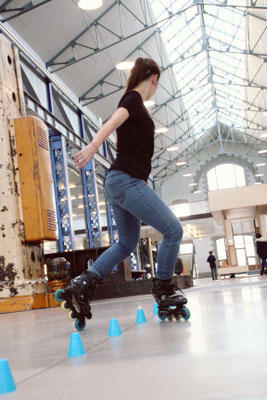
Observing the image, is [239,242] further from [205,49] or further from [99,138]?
[99,138]

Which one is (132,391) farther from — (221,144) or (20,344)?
(221,144)

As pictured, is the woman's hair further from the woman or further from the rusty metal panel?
the rusty metal panel

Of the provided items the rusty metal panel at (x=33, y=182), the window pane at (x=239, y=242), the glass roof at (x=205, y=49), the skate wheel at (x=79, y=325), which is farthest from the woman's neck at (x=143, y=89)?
the window pane at (x=239, y=242)

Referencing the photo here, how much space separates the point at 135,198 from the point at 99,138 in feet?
1.49

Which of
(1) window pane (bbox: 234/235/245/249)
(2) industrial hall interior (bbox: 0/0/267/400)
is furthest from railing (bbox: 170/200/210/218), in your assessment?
(1) window pane (bbox: 234/235/245/249)

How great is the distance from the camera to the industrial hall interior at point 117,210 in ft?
5.07

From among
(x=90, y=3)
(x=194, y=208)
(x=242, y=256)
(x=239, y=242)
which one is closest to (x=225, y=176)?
(x=194, y=208)

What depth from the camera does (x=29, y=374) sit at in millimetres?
1601

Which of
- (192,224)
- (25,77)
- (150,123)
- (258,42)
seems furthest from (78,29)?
(192,224)

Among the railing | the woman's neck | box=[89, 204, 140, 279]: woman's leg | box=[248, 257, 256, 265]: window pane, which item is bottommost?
box=[248, 257, 256, 265]: window pane

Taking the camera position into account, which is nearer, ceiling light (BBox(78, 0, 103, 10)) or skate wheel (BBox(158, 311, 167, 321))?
skate wheel (BBox(158, 311, 167, 321))

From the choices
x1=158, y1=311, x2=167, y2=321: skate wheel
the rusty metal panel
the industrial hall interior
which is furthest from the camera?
the rusty metal panel

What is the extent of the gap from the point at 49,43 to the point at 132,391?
1600 cm

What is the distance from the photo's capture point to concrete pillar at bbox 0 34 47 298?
6602mm
